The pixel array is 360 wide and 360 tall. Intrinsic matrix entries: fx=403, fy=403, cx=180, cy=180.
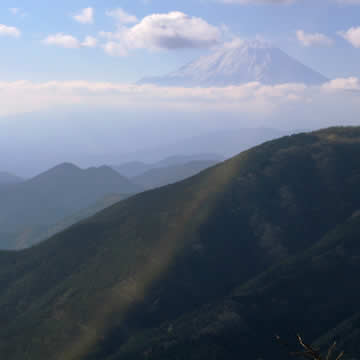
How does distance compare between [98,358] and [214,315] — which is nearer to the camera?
[98,358]

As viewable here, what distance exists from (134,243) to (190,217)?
24.1m

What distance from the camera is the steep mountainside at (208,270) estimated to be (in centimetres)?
9969

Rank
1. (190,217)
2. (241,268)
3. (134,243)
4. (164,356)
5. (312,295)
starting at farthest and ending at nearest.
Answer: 1. (190,217)
2. (134,243)
3. (241,268)
4. (312,295)
5. (164,356)

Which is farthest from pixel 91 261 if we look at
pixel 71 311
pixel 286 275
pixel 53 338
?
pixel 286 275

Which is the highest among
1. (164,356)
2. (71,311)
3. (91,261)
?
(91,261)

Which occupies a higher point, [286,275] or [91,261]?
[91,261]

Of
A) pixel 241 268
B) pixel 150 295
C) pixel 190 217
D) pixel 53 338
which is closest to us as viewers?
pixel 53 338

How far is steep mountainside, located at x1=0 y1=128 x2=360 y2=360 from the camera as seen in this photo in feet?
327

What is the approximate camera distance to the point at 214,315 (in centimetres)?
10356

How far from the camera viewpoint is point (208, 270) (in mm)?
129750

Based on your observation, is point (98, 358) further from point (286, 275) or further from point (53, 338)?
point (286, 275)

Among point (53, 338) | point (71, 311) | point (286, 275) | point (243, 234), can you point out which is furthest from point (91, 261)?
point (286, 275)

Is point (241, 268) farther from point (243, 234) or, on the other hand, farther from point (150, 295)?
point (150, 295)

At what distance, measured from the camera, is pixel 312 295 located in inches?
4348
